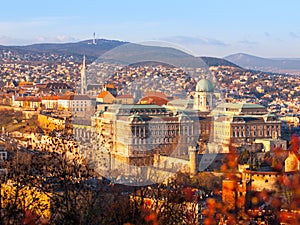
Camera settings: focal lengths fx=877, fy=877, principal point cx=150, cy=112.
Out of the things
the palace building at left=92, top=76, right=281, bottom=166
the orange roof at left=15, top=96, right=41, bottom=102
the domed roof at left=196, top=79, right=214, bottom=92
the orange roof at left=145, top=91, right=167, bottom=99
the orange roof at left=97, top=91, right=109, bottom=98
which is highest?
the domed roof at left=196, top=79, right=214, bottom=92

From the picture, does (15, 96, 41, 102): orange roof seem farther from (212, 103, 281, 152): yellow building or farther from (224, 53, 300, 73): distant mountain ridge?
(224, 53, 300, 73): distant mountain ridge

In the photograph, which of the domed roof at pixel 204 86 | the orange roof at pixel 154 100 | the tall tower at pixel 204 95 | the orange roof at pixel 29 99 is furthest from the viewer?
the orange roof at pixel 29 99

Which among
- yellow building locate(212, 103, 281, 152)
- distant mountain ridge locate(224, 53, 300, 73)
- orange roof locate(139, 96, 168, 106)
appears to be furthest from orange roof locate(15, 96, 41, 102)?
distant mountain ridge locate(224, 53, 300, 73)

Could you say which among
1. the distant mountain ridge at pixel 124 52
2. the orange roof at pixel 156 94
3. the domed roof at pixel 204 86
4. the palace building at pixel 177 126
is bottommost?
the palace building at pixel 177 126

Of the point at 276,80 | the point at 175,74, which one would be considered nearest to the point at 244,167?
the point at 175,74

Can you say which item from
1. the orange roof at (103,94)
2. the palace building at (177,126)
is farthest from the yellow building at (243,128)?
the orange roof at (103,94)

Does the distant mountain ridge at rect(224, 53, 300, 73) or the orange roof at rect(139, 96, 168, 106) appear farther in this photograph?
the distant mountain ridge at rect(224, 53, 300, 73)

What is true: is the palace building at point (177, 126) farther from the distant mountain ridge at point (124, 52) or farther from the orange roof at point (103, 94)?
the orange roof at point (103, 94)

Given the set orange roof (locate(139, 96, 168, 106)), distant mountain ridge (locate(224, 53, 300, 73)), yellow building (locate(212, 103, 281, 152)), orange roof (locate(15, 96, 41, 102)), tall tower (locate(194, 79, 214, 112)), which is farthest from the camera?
distant mountain ridge (locate(224, 53, 300, 73))

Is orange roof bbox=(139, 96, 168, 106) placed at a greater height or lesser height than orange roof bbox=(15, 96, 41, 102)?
greater
